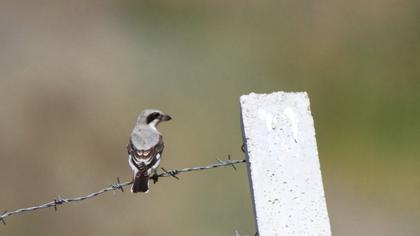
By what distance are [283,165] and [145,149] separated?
352 centimetres

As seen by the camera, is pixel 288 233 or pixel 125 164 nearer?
pixel 288 233

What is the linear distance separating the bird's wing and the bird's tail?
0.30 feet

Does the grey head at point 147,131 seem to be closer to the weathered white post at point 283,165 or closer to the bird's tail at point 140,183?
the bird's tail at point 140,183

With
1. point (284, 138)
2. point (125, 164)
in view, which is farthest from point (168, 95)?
point (284, 138)

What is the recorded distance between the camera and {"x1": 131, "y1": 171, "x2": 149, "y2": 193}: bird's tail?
301 inches

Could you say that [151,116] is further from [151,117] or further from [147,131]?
[147,131]

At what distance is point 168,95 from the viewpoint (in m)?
26.4

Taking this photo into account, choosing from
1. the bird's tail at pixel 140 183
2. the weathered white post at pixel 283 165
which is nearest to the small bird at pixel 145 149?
the bird's tail at pixel 140 183

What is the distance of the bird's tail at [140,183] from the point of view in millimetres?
7645

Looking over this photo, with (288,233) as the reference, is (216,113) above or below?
above

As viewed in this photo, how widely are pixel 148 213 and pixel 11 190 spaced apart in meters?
2.43

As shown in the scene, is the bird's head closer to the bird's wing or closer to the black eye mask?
the black eye mask

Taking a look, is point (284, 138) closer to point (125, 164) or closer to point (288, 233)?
point (288, 233)

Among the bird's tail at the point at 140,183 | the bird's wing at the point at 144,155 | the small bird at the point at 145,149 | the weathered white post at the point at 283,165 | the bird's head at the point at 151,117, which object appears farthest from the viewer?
the bird's head at the point at 151,117
